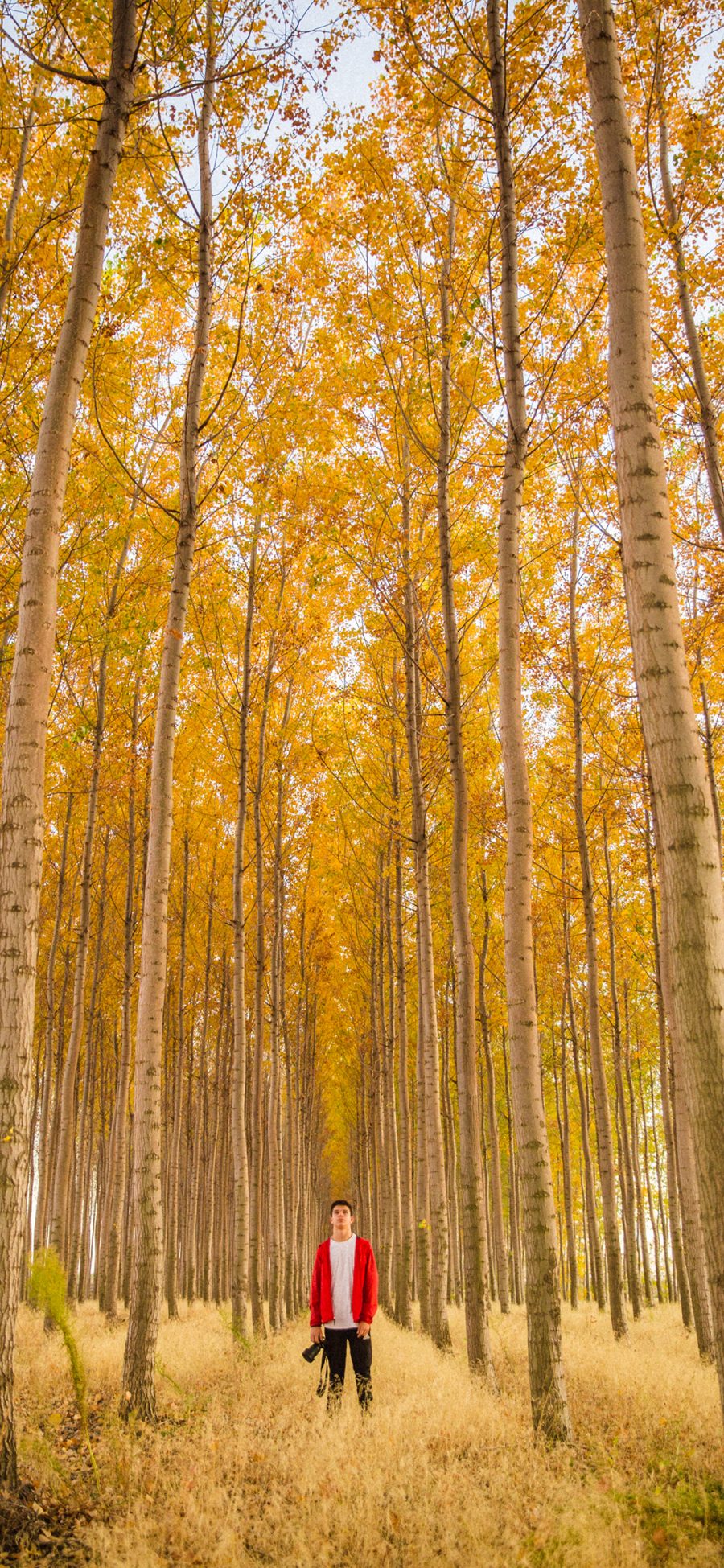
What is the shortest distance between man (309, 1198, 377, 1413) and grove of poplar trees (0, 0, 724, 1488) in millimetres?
927

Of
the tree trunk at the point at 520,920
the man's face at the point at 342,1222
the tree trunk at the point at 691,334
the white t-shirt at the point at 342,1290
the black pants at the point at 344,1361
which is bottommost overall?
the black pants at the point at 344,1361

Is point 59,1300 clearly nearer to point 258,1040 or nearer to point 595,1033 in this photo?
point 258,1040

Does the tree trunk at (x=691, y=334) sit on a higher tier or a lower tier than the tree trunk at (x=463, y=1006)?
higher

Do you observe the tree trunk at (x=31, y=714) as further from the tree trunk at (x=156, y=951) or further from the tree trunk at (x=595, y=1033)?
the tree trunk at (x=595, y=1033)

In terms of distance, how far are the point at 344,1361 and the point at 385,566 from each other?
6.45 meters

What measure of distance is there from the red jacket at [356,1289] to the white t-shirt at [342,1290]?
0.07ft

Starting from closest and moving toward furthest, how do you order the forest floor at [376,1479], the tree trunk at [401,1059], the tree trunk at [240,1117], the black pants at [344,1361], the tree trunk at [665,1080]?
the forest floor at [376,1479]
the black pants at [344,1361]
the tree trunk at [240,1117]
the tree trunk at [665,1080]
the tree trunk at [401,1059]

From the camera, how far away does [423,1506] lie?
12.0 feet

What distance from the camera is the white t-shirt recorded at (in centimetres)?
569

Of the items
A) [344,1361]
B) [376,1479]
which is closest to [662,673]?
[376,1479]

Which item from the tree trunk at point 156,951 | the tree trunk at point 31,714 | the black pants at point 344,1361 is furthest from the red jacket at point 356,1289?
the tree trunk at point 31,714

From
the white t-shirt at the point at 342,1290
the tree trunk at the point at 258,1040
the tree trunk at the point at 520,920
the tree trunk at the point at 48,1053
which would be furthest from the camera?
the tree trunk at the point at 48,1053

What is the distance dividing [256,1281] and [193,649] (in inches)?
305

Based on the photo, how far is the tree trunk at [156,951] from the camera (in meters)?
5.38
